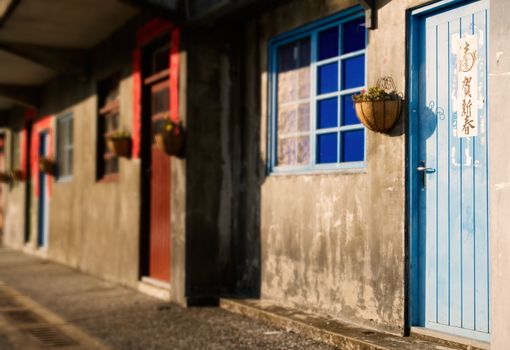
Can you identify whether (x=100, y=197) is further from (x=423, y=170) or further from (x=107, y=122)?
(x=423, y=170)

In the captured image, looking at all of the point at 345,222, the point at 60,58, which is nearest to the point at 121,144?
the point at 60,58

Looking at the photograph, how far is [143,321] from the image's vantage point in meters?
6.96

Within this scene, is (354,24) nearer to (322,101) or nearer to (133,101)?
(322,101)

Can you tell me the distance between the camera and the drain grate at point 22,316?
23.4ft

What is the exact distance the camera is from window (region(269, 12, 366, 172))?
6.28 m

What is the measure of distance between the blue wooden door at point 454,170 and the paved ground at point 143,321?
1.15m

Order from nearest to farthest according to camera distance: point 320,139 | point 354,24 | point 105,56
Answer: point 354,24
point 320,139
point 105,56

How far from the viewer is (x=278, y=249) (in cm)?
711

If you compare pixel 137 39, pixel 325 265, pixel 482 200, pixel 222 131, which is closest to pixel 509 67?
pixel 482 200

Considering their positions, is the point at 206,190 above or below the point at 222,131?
below

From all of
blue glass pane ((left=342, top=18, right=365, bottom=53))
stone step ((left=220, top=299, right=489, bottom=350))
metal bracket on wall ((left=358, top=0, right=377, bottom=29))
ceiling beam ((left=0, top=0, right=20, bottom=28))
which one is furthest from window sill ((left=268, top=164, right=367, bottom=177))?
ceiling beam ((left=0, top=0, right=20, bottom=28))

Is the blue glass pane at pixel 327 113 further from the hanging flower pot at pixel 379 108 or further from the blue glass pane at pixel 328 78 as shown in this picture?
the hanging flower pot at pixel 379 108

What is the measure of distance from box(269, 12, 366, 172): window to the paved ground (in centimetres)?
167

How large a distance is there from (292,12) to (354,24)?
0.90 m
